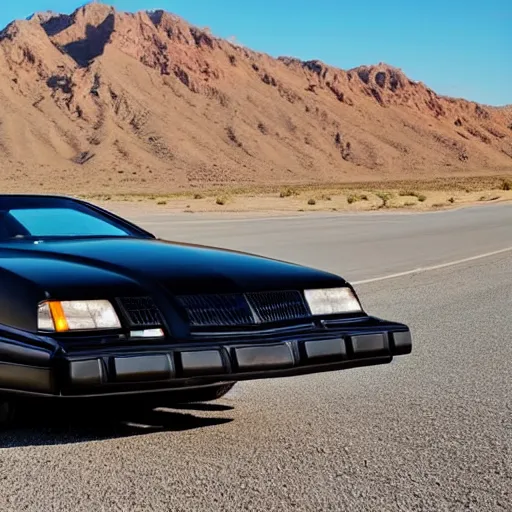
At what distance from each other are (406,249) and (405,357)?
13383mm

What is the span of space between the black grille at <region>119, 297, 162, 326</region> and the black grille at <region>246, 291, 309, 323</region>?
19.5 inches

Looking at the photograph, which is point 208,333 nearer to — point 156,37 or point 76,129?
point 76,129

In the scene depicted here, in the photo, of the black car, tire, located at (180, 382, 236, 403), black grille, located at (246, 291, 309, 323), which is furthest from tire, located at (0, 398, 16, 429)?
black grille, located at (246, 291, 309, 323)

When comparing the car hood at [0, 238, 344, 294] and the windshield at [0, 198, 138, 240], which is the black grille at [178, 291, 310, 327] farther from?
the windshield at [0, 198, 138, 240]

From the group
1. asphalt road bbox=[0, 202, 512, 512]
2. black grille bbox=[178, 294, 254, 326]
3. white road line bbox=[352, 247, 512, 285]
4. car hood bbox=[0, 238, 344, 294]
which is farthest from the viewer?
white road line bbox=[352, 247, 512, 285]

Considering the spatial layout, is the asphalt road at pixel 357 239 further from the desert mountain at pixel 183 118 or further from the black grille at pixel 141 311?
the desert mountain at pixel 183 118

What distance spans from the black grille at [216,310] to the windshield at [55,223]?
1.64 m

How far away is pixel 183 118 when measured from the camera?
123375 mm

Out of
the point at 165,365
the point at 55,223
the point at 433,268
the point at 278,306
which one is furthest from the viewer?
the point at 433,268

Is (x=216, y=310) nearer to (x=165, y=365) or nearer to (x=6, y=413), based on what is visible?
(x=165, y=365)

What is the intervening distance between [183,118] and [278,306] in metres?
120

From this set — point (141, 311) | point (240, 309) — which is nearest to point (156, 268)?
point (141, 311)

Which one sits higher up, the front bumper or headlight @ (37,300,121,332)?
headlight @ (37,300,121,332)

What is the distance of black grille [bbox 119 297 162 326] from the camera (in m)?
4.43
